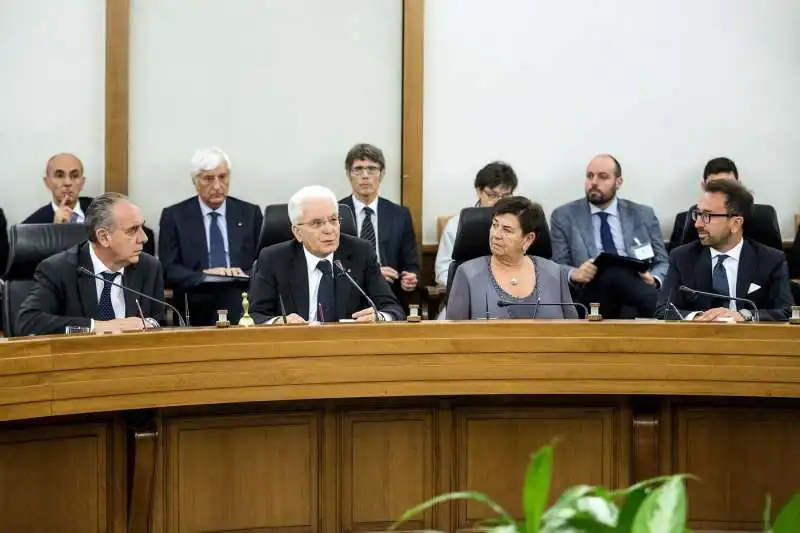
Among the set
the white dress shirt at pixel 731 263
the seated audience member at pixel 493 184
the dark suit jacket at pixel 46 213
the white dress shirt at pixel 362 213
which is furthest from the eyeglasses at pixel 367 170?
the white dress shirt at pixel 731 263

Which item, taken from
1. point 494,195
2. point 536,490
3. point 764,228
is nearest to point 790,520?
point 536,490

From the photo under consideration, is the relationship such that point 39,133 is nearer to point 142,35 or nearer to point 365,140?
point 142,35

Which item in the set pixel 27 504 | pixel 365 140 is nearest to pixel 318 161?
pixel 365 140

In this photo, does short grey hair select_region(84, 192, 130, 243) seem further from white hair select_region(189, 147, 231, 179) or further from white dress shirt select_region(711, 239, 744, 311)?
white dress shirt select_region(711, 239, 744, 311)

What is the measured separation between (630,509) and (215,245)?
4848mm

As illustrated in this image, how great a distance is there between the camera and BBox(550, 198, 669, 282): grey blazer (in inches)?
235

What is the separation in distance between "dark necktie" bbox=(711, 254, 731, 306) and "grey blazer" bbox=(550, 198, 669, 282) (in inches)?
62.6

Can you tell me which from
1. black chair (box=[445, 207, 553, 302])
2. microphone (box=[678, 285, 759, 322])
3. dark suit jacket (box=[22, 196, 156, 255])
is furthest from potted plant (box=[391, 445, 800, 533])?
dark suit jacket (box=[22, 196, 156, 255])

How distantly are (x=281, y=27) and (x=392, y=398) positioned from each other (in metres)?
3.20

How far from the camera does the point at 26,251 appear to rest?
15.2ft

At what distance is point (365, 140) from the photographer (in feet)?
20.9

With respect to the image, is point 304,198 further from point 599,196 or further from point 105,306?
point 599,196

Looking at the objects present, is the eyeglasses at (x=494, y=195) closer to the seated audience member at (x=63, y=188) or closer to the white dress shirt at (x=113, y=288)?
the seated audience member at (x=63, y=188)

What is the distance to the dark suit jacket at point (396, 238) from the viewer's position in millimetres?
5863
